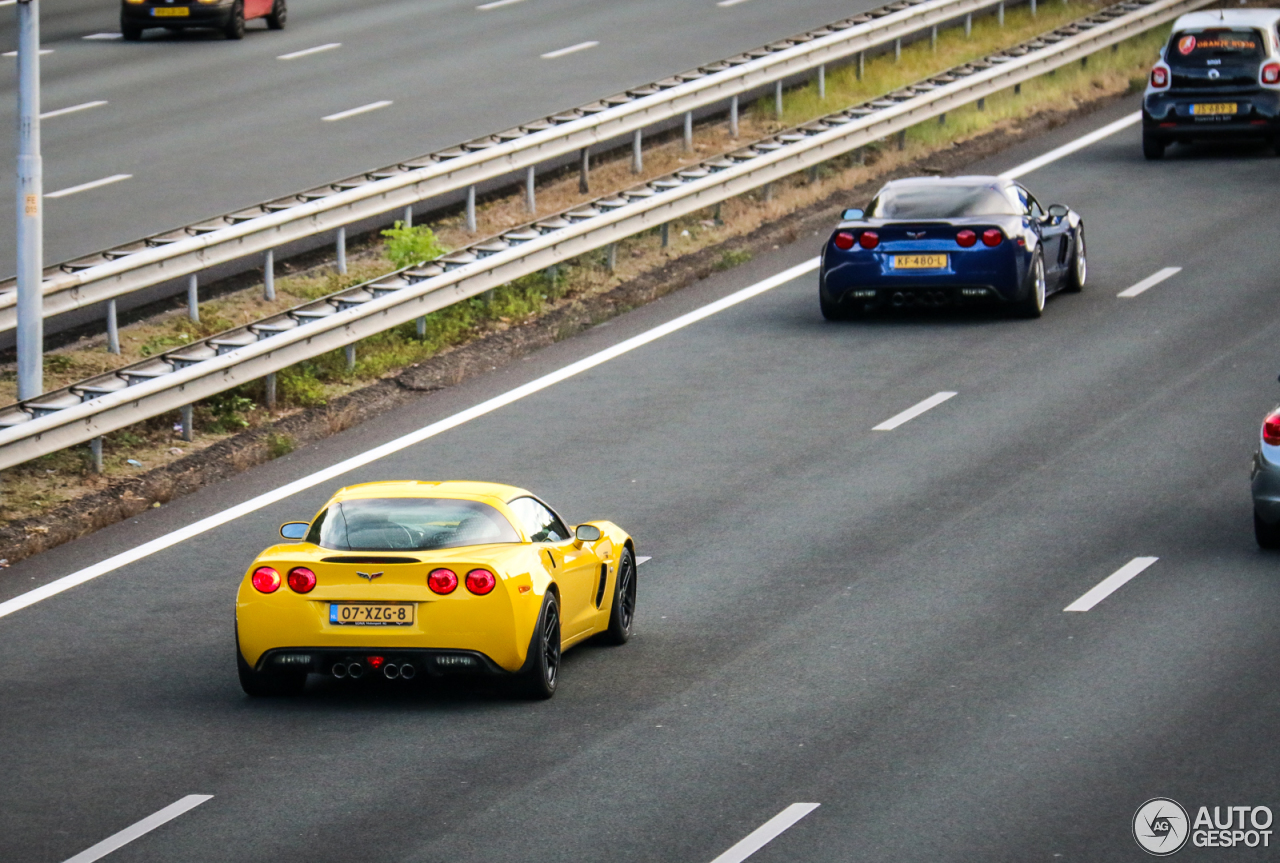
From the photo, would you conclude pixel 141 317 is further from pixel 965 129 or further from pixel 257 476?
pixel 965 129

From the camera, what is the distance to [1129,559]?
15.0m

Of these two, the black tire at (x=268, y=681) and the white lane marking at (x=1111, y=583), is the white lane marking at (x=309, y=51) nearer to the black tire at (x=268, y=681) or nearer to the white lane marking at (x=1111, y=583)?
the white lane marking at (x=1111, y=583)

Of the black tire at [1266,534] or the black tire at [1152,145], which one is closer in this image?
the black tire at [1266,534]

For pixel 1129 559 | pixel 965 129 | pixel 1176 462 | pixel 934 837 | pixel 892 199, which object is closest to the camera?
pixel 934 837

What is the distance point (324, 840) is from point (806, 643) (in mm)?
4053

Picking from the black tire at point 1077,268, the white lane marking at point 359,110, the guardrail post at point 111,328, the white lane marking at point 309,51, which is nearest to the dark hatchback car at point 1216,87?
the black tire at point 1077,268

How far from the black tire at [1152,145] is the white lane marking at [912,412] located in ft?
40.2

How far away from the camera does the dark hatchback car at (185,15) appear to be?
120ft

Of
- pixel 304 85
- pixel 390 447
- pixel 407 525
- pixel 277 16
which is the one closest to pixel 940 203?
pixel 390 447

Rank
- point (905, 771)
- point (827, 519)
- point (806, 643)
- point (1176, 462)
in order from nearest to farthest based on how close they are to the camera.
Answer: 1. point (905, 771)
2. point (806, 643)
3. point (827, 519)
4. point (1176, 462)

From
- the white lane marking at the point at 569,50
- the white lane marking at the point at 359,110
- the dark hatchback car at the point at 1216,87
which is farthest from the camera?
the white lane marking at the point at 569,50

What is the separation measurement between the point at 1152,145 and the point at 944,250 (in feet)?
32.6

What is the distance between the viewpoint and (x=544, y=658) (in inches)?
481

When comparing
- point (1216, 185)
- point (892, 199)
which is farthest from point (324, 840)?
point (1216, 185)
